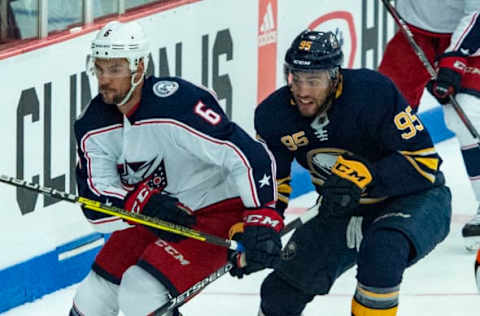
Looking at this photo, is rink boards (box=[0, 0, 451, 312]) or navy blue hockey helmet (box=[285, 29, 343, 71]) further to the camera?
rink boards (box=[0, 0, 451, 312])

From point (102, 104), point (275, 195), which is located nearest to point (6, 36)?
point (102, 104)

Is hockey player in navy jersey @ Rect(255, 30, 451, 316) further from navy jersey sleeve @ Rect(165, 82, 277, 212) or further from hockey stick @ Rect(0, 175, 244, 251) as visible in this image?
hockey stick @ Rect(0, 175, 244, 251)

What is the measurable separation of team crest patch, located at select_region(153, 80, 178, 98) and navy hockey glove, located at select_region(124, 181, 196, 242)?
269mm

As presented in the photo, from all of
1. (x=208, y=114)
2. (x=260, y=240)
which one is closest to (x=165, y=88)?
(x=208, y=114)

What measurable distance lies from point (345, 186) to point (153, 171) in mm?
575

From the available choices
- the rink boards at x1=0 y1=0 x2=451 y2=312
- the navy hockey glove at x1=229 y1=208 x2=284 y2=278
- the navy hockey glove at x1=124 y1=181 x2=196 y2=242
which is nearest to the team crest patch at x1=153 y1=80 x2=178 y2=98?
the navy hockey glove at x1=124 y1=181 x2=196 y2=242

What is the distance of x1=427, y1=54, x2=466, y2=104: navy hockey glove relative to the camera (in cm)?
605

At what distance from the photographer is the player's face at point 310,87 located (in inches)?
185

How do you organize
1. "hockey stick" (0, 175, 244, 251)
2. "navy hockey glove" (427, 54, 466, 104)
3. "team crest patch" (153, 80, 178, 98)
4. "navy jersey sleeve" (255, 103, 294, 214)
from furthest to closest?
"navy hockey glove" (427, 54, 466, 104)
"navy jersey sleeve" (255, 103, 294, 214)
"team crest patch" (153, 80, 178, 98)
"hockey stick" (0, 175, 244, 251)

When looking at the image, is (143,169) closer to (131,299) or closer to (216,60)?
(131,299)

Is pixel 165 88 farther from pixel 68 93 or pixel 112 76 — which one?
pixel 68 93

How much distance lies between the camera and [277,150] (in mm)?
4918

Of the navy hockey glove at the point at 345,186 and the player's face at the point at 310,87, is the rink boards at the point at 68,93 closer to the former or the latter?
the player's face at the point at 310,87

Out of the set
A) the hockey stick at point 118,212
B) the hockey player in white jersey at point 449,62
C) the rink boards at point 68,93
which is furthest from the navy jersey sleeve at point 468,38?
the hockey stick at point 118,212
